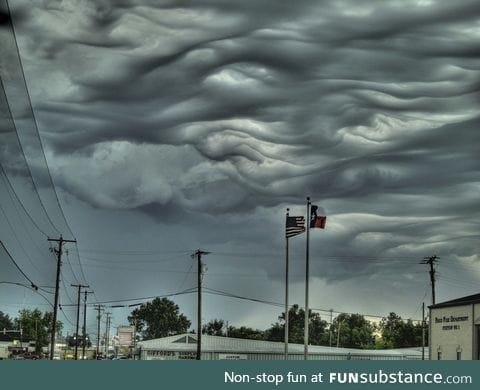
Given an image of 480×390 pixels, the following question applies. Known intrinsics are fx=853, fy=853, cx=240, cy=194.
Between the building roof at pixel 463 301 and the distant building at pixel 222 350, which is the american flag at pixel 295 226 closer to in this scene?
the building roof at pixel 463 301

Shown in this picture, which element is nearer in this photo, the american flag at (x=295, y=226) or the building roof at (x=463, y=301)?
the american flag at (x=295, y=226)

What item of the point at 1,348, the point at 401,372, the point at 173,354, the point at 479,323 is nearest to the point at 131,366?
the point at 401,372

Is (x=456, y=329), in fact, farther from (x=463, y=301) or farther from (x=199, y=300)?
(x=199, y=300)

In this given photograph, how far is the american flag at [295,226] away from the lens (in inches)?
2570

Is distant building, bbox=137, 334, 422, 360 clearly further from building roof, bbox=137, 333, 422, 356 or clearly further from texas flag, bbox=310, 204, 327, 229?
texas flag, bbox=310, 204, 327, 229

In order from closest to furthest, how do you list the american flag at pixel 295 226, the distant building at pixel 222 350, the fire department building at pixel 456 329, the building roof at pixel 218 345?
1. the american flag at pixel 295 226
2. the fire department building at pixel 456 329
3. the distant building at pixel 222 350
4. the building roof at pixel 218 345

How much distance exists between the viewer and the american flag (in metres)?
65.3

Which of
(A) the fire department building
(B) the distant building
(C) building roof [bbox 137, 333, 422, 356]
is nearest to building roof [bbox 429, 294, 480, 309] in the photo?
(A) the fire department building

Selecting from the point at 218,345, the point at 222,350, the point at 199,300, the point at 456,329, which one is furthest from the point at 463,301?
the point at 218,345

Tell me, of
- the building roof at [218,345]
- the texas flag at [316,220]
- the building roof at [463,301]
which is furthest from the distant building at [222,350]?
the texas flag at [316,220]

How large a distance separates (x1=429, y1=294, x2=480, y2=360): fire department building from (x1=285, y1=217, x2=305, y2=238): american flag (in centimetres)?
2648

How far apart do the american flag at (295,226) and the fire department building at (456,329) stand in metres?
26.5

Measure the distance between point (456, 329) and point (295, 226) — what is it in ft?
98.1

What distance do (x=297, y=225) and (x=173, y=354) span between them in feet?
208
